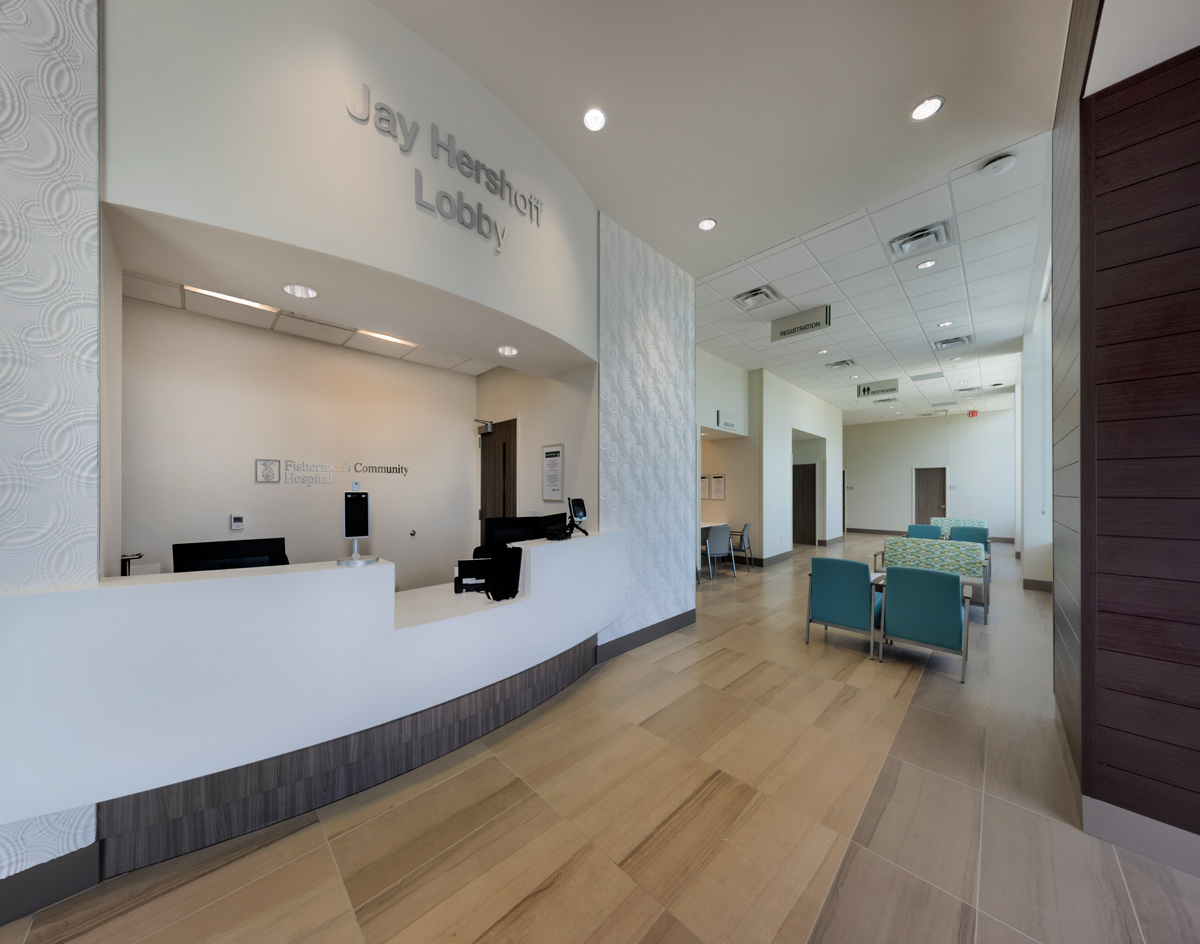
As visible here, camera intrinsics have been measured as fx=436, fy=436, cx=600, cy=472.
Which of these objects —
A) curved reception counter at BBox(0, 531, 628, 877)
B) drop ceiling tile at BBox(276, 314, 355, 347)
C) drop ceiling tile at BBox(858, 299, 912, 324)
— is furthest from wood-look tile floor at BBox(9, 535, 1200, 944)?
drop ceiling tile at BBox(858, 299, 912, 324)

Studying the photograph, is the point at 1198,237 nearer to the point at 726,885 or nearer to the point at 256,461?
the point at 726,885

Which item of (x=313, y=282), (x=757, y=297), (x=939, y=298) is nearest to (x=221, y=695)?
(x=313, y=282)

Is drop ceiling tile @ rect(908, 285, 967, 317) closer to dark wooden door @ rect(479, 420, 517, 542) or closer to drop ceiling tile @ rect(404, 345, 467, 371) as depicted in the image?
dark wooden door @ rect(479, 420, 517, 542)

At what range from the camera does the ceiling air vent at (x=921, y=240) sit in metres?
4.18

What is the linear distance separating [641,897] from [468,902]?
2.19 feet

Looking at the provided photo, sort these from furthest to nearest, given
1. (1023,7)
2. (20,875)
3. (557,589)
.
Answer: (557,589) < (1023,7) < (20,875)

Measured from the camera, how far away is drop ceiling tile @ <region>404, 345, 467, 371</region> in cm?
472

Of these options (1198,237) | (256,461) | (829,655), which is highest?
(1198,237)

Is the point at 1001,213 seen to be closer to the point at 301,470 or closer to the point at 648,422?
the point at 648,422

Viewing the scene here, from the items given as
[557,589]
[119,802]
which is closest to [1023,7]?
Result: [557,589]

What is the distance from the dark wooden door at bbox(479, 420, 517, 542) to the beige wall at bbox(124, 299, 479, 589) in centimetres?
13

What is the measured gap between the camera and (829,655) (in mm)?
4164

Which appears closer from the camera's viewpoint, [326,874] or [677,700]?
[326,874]

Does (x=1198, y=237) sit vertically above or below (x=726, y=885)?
above
